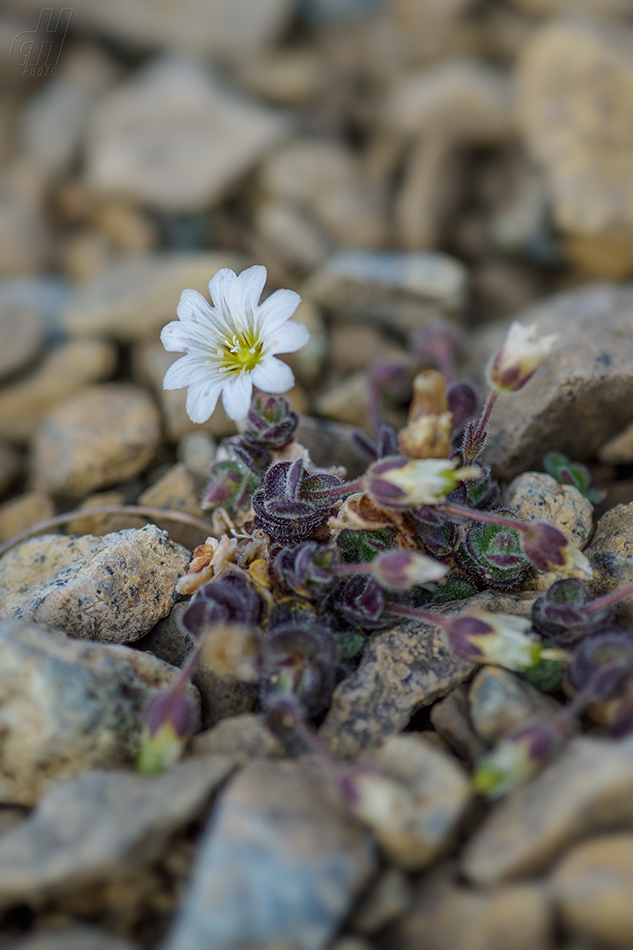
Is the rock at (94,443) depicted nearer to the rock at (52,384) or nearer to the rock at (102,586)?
the rock at (52,384)

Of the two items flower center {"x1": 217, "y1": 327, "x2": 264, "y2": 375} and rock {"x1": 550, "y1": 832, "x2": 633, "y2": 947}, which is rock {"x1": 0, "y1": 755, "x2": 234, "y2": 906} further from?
flower center {"x1": 217, "y1": 327, "x2": 264, "y2": 375}

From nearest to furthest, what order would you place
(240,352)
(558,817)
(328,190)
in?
(558,817)
(240,352)
(328,190)

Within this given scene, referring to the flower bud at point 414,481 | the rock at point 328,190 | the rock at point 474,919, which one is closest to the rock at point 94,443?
the flower bud at point 414,481

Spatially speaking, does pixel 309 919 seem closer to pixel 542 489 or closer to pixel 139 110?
pixel 542 489

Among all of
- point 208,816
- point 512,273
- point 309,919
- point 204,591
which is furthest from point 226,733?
point 512,273

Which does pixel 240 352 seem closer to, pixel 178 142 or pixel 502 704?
pixel 502 704

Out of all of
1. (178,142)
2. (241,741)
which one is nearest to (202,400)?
(241,741)

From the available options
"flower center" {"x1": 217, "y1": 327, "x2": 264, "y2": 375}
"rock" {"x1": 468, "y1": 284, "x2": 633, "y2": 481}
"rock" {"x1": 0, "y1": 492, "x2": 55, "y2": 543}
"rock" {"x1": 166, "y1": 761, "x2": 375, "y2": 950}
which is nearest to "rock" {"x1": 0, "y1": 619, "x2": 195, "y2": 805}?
"rock" {"x1": 166, "y1": 761, "x2": 375, "y2": 950}
